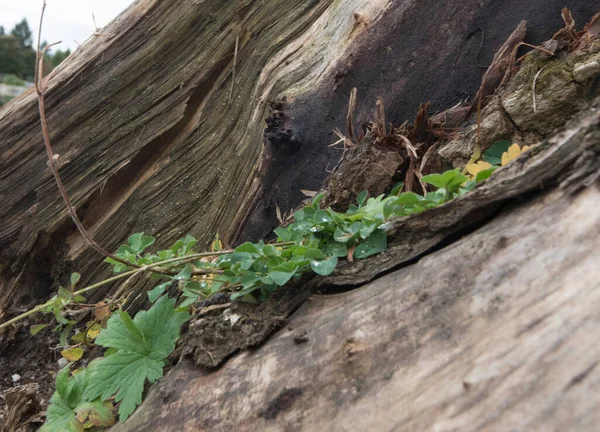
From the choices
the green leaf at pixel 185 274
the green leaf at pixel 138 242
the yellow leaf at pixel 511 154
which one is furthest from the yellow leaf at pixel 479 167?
the green leaf at pixel 138 242

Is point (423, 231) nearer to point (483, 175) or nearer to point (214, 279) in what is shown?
point (483, 175)

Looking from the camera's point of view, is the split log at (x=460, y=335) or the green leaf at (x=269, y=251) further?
the green leaf at (x=269, y=251)

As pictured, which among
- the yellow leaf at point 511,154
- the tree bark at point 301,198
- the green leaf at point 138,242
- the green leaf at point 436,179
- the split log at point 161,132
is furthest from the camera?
the split log at point 161,132

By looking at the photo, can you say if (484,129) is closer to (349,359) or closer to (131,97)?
(349,359)

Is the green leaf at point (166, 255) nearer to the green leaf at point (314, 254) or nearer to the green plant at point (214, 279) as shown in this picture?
the green plant at point (214, 279)

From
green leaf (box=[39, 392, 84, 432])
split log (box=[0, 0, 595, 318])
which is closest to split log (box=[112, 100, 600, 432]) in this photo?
green leaf (box=[39, 392, 84, 432])

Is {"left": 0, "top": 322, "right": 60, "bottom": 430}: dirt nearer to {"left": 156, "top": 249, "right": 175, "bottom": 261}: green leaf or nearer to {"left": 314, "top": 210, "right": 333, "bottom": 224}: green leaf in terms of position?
{"left": 156, "top": 249, "right": 175, "bottom": 261}: green leaf
